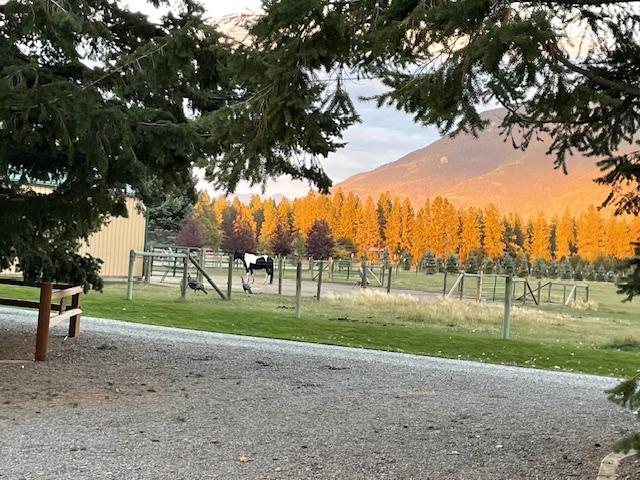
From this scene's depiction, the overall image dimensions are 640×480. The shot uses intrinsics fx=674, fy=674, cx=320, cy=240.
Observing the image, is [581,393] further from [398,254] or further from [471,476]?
[398,254]

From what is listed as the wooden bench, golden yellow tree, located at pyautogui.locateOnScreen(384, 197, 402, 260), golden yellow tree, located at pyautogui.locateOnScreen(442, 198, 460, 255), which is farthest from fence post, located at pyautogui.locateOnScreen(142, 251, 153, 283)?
golden yellow tree, located at pyautogui.locateOnScreen(384, 197, 402, 260)

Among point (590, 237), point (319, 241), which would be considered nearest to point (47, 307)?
point (319, 241)

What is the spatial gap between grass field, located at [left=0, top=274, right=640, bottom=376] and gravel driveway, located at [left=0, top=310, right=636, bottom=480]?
4.94 feet

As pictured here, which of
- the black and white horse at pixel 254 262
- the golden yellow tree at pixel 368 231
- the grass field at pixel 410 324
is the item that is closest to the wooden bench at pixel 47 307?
the grass field at pixel 410 324

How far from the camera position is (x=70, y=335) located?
9484mm

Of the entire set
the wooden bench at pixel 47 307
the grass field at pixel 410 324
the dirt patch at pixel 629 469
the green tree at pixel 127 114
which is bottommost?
the grass field at pixel 410 324

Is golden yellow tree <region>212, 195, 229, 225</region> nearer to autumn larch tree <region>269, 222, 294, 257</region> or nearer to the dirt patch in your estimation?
autumn larch tree <region>269, 222, 294, 257</region>

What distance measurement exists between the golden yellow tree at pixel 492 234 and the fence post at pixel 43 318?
6243cm

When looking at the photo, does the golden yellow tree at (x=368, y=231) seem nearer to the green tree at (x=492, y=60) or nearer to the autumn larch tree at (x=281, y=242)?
the autumn larch tree at (x=281, y=242)

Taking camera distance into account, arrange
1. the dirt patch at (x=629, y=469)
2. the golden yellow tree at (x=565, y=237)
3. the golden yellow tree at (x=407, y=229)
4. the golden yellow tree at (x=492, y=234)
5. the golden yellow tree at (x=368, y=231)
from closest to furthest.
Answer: the dirt patch at (x=629, y=469)
the golden yellow tree at (x=492, y=234)
the golden yellow tree at (x=565, y=237)
the golden yellow tree at (x=407, y=229)
the golden yellow tree at (x=368, y=231)

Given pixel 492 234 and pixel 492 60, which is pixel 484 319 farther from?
pixel 492 234

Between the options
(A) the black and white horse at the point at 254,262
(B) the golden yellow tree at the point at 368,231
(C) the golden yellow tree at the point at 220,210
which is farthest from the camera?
(C) the golden yellow tree at the point at 220,210

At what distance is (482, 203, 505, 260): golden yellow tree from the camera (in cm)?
6725

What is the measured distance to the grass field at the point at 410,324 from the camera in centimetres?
1050
